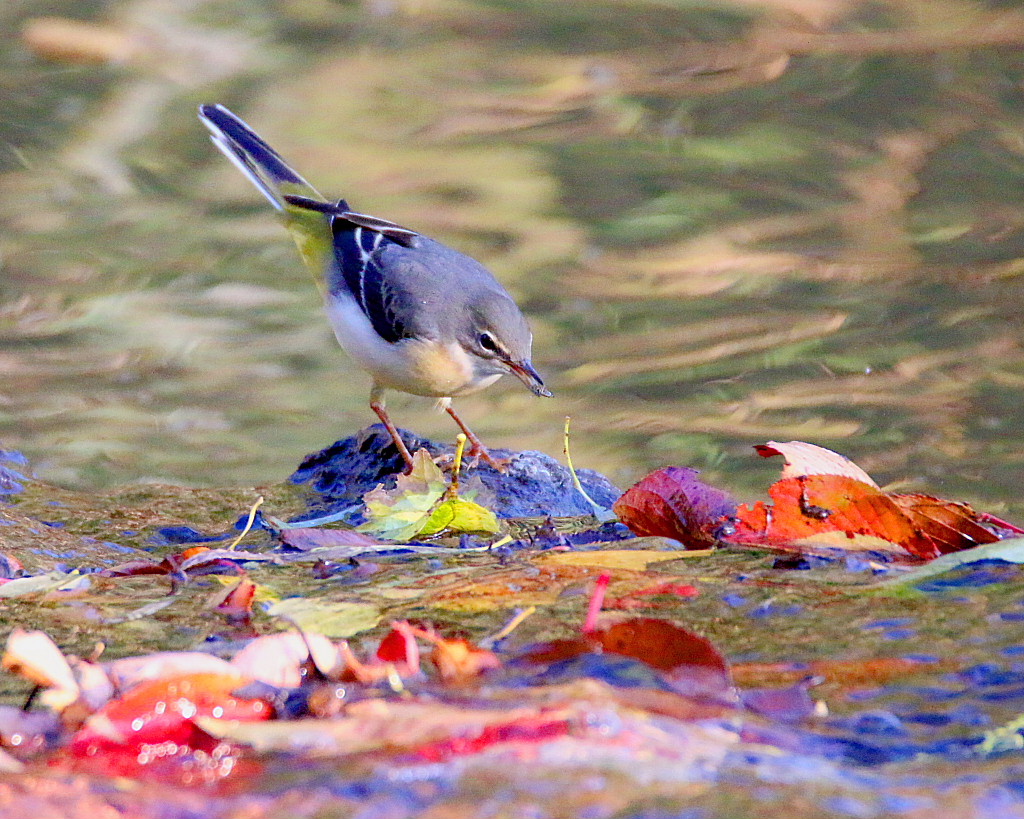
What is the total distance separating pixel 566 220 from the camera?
1198 cm

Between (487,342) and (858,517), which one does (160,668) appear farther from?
(487,342)

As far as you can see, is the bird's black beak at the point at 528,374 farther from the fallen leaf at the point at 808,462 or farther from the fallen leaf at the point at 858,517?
the fallen leaf at the point at 858,517

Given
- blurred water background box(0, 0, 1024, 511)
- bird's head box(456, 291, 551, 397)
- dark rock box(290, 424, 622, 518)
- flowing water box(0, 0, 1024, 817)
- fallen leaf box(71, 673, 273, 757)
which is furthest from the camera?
blurred water background box(0, 0, 1024, 511)

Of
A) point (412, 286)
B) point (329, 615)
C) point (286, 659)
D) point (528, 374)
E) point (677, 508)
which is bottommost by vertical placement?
point (528, 374)

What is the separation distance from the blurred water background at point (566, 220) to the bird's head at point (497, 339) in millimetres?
929

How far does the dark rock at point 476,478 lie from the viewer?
5.04m

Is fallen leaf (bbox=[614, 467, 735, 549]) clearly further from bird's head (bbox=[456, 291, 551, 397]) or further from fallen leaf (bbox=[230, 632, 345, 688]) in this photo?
bird's head (bbox=[456, 291, 551, 397])

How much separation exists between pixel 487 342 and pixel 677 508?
3.07 meters

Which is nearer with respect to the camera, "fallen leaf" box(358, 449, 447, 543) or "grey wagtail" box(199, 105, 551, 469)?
"fallen leaf" box(358, 449, 447, 543)

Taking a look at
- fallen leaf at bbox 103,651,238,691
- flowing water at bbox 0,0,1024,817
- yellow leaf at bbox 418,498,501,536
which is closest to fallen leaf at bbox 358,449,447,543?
yellow leaf at bbox 418,498,501,536

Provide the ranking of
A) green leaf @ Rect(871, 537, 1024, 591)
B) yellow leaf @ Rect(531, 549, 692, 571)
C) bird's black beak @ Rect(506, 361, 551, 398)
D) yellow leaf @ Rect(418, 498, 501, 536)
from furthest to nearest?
1. bird's black beak @ Rect(506, 361, 551, 398)
2. yellow leaf @ Rect(418, 498, 501, 536)
3. yellow leaf @ Rect(531, 549, 692, 571)
4. green leaf @ Rect(871, 537, 1024, 591)

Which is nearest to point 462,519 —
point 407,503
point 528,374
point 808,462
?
point 407,503

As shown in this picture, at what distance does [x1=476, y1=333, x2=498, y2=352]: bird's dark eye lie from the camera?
6602 mm

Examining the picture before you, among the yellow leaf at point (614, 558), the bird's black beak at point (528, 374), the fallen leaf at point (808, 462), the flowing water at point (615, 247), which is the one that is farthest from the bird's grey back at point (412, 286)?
the yellow leaf at point (614, 558)
